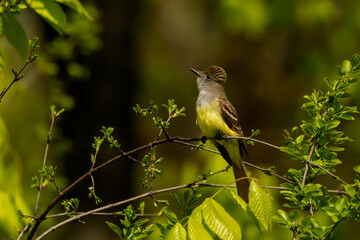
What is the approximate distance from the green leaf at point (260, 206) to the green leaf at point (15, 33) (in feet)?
3.95

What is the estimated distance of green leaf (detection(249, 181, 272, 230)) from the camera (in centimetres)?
227

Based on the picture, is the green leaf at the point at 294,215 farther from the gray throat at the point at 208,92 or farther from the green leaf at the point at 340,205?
the gray throat at the point at 208,92

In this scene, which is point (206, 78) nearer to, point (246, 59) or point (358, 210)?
point (358, 210)

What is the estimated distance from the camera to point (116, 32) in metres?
7.33

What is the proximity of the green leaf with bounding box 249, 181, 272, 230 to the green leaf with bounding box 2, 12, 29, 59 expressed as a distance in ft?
3.95

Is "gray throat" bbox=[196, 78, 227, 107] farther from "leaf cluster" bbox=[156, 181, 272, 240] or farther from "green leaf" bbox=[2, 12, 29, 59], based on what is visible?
"leaf cluster" bbox=[156, 181, 272, 240]

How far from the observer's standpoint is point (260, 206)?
229 centimetres

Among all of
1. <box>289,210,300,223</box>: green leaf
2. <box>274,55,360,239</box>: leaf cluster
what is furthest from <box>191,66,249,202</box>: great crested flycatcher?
<box>289,210,300,223</box>: green leaf

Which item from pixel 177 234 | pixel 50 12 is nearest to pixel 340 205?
pixel 177 234

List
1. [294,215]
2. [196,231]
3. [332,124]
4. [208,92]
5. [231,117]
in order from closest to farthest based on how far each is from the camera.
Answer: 1. [196,231]
2. [294,215]
3. [332,124]
4. [231,117]
5. [208,92]

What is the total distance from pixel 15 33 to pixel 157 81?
9.19m

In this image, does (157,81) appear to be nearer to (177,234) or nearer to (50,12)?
(50,12)

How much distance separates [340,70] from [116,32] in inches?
198

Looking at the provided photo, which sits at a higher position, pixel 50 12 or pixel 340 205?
pixel 50 12
